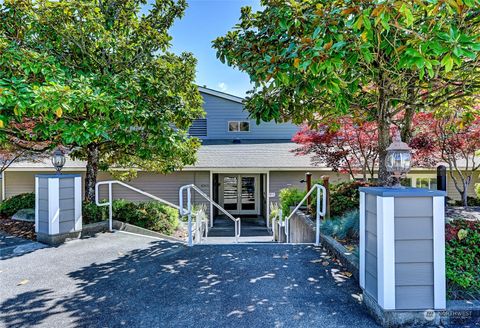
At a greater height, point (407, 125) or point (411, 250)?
point (407, 125)

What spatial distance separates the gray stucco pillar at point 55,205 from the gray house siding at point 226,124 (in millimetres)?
9740

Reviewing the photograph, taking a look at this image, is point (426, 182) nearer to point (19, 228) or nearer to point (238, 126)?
point (238, 126)

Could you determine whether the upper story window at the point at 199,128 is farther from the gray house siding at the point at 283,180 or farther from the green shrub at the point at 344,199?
the green shrub at the point at 344,199

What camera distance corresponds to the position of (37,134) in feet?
18.5

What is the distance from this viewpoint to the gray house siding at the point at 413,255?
2566mm

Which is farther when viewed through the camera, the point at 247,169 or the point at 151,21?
the point at 247,169

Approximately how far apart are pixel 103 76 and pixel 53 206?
2.61m

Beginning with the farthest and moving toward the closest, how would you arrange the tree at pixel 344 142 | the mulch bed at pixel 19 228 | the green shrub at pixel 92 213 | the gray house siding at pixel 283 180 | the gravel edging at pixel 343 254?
the gray house siding at pixel 283 180
the tree at pixel 344 142
the green shrub at pixel 92 213
the mulch bed at pixel 19 228
the gravel edging at pixel 343 254

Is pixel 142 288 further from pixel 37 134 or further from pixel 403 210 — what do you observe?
pixel 37 134

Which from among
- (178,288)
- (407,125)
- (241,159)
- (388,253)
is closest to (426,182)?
(407,125)

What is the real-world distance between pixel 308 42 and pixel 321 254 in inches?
129

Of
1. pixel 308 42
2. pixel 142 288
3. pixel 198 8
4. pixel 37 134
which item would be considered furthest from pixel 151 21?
pixel 142 288

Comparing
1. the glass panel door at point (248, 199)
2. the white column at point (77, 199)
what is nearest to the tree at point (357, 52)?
the white column at point (77, 199)

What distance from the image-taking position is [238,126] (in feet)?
48.4
